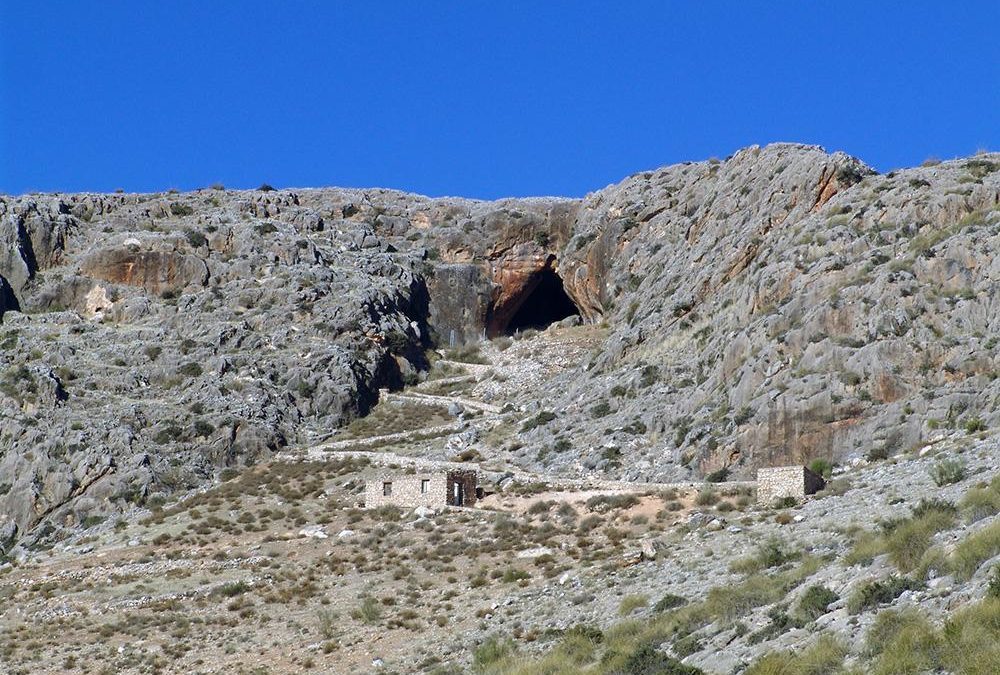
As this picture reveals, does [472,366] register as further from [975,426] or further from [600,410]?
[975,426]

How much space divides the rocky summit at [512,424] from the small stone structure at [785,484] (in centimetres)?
77

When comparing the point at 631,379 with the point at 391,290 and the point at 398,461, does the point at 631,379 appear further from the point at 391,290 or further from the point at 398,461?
the point at 391,290

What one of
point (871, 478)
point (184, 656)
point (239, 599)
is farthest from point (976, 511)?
point (239, 599)

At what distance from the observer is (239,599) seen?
45656 millimetres

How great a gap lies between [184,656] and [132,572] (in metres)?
13.1

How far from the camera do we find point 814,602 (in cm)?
2572

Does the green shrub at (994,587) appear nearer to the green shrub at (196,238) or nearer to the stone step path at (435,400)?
the stone step path at (435,400)

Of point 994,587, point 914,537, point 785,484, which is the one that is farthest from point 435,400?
point 994,587

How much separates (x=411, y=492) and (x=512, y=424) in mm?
17293

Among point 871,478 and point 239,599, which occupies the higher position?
point 871,478

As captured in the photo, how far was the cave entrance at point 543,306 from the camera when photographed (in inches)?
3912

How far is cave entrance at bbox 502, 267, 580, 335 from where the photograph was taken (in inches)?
3912

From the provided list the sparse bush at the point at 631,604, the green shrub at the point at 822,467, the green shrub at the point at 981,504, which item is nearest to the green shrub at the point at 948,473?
the green shrub at the point at 981,504

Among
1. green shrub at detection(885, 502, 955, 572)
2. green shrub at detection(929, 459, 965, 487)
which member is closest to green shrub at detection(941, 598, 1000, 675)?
green shrub at detection(885, 502, 955, 572)
